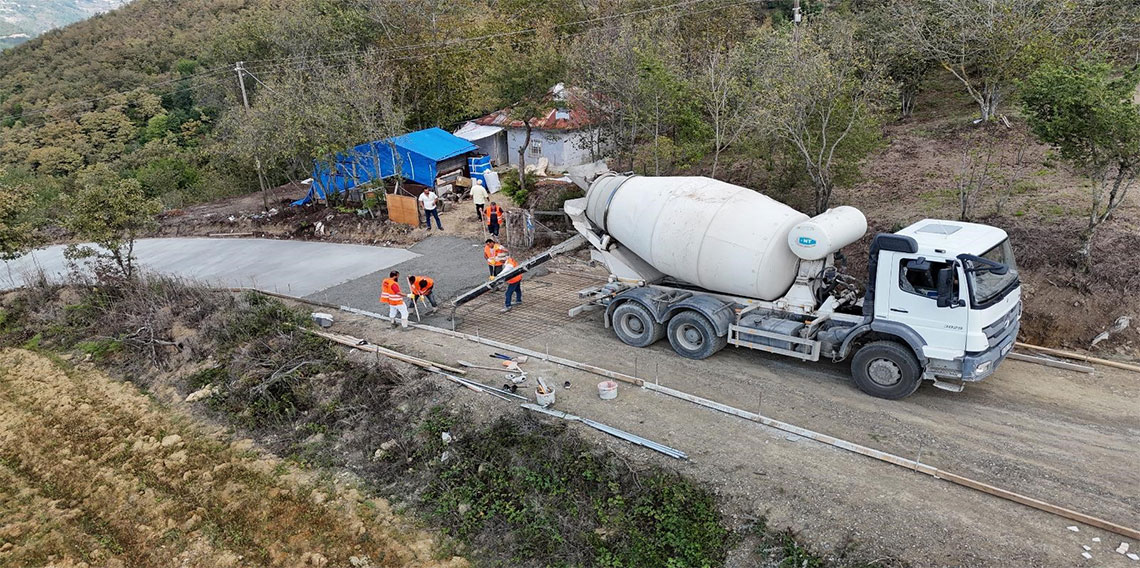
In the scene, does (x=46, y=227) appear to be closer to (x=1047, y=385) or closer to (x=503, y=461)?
(x=503, y=461)

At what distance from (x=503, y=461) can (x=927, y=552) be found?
4813 mm

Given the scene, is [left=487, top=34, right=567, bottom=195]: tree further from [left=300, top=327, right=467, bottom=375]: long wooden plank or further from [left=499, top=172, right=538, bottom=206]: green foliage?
[left=300, top=327, right=467, bottom=375]: long wooden plank

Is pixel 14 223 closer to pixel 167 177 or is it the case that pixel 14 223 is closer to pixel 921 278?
pixel 167 177

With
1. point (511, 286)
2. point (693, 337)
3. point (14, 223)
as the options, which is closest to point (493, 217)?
point (511, 286)

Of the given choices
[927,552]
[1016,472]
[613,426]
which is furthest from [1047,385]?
[613,426]

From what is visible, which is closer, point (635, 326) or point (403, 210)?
point (635, 326)

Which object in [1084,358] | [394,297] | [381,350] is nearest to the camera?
[1084,358]

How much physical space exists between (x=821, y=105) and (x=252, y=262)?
15.4 meters

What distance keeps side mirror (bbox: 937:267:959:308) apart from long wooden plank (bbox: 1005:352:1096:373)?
8.92 ft

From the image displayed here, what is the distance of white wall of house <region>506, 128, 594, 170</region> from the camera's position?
23312 mm

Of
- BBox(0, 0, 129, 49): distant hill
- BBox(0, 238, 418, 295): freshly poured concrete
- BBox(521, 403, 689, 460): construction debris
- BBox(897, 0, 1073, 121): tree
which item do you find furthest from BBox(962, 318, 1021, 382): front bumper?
BBox(0, 0, 129, 49): distant hill

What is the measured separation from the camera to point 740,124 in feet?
50.9

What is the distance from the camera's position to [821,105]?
13.9m

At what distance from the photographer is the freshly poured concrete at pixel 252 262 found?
16.3m
